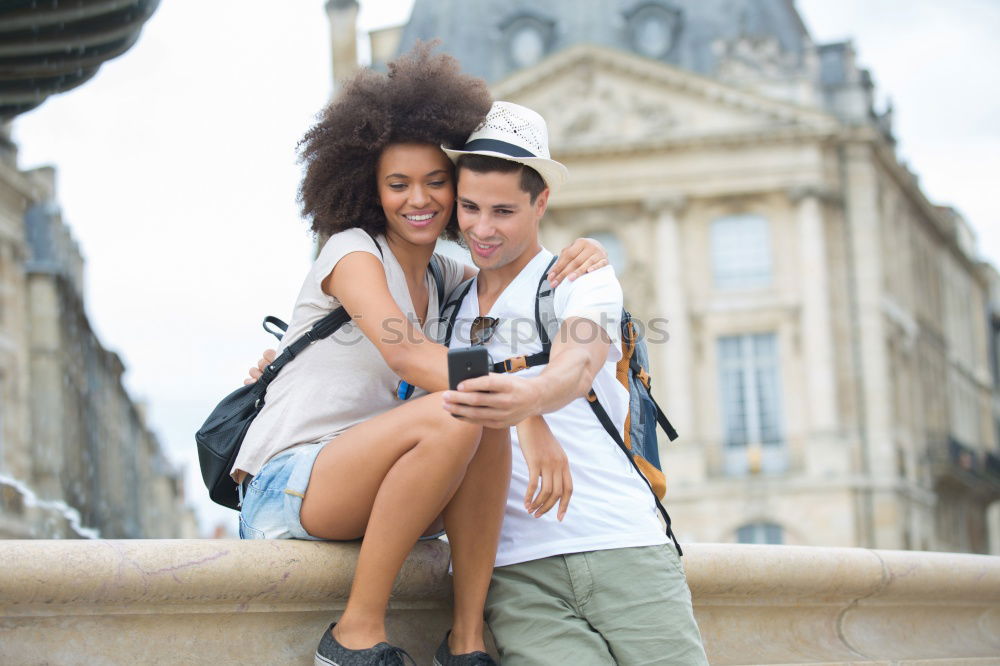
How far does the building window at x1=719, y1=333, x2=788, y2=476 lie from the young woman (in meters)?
29.7

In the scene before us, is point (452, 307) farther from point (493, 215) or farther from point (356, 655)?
point (356, 655)

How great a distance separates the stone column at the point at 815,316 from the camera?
3278 centimetres

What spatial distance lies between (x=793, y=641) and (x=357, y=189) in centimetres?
168

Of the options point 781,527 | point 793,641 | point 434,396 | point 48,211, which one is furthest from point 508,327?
point 781,527

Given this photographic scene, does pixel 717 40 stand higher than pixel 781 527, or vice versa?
pixel 717 40

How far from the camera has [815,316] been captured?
3331cm

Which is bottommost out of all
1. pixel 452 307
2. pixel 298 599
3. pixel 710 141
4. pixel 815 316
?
pixel 298 599

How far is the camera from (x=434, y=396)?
302 cm

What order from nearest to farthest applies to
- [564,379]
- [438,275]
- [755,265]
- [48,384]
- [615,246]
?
[564,379] < [438,275] < [48,384] < [755,265] < [615,246]

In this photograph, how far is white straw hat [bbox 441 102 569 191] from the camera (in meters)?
3.36

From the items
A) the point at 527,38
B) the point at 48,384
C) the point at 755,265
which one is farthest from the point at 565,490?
the point at 527,38

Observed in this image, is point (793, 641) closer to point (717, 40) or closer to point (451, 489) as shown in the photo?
point (451, 489)

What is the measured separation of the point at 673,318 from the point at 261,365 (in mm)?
30017

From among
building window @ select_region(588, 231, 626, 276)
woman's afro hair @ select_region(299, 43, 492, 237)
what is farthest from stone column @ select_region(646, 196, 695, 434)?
woman's afro hair @ select_region(299, 43, 492, 237)
